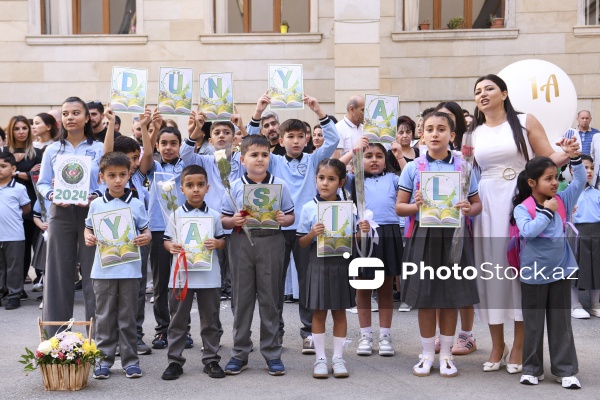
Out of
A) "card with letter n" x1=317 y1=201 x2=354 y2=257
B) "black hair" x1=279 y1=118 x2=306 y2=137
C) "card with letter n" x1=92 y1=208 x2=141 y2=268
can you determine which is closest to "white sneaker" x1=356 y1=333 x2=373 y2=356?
"card with letter n" x1=317 y1=201 x2=354 y2=257

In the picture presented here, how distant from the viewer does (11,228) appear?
34.6ft

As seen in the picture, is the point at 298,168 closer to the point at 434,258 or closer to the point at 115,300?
the point at 434,258

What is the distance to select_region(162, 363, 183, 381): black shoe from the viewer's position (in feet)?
22.3

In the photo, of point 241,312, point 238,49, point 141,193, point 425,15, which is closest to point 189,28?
point 238,49

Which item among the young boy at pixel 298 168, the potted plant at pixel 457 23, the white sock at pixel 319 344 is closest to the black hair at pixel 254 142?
the young boy at pixel 298 168

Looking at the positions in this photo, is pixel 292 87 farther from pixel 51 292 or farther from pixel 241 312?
pixel 51 292

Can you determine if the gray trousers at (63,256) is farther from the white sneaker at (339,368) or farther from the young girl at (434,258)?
the young girl at (434,258)

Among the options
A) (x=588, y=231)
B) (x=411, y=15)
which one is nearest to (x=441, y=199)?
(x=588, y=231)

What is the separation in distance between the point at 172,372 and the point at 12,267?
426cm

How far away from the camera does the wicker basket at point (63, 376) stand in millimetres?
6469

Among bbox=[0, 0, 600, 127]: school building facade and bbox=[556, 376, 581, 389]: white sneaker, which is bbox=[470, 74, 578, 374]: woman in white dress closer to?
bbox=[556, 376, 581, 389]: white sneaker

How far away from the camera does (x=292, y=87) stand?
7691 mm

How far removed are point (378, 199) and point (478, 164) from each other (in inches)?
53.4

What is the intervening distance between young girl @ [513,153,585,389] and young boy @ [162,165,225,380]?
7.38 feet
